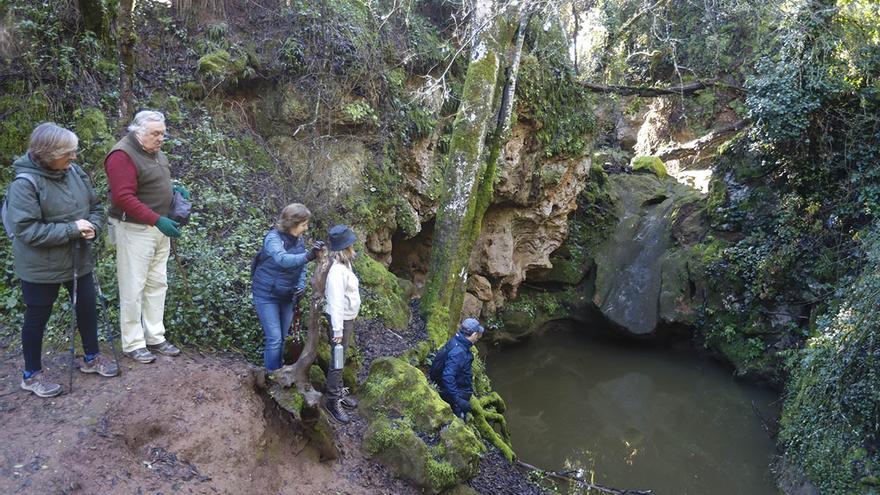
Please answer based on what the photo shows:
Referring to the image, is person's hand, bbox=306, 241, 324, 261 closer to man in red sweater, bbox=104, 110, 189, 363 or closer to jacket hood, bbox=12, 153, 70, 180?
man in red sweater, bbox=104, 110, 189, 363

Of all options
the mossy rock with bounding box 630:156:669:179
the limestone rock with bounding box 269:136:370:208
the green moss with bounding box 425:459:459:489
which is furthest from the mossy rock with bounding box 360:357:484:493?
the mossy rock with bounding box 630:156:669:179

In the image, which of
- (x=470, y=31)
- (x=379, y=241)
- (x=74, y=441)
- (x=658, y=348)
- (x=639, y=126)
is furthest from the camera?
(x=639, y=126)

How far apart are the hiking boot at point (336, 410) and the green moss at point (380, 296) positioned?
→ 2318 millimetres

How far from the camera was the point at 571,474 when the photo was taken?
8.52 metres

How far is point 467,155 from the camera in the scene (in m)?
8.12

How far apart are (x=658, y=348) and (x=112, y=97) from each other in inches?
513

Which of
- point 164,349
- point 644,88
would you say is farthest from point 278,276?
point 644,88

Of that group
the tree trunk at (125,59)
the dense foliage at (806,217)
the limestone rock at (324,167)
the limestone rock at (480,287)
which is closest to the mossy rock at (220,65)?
the limestone rock at (324,167)

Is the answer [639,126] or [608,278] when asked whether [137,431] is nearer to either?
[608,278]

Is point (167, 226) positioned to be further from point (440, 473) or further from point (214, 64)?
point (214, 64)

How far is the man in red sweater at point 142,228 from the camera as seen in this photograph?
3900 millimetres

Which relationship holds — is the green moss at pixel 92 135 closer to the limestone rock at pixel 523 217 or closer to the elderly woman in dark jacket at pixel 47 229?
the elderly woman in dark jacket at pixel 47 229

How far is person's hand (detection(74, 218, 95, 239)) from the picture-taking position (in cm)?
370

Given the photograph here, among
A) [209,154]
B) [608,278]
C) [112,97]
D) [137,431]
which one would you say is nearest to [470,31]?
[209,154]
